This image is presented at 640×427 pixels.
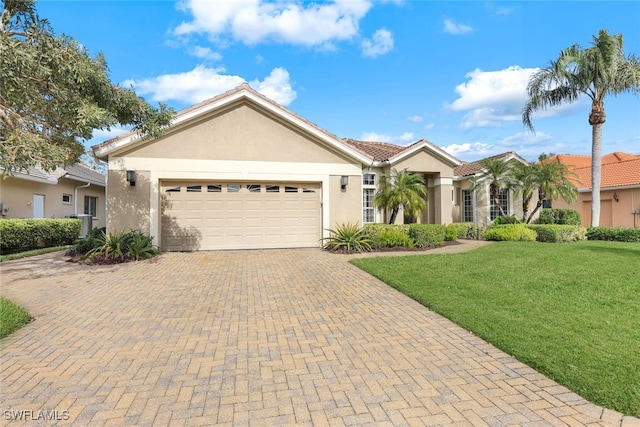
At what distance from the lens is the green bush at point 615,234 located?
14781 mm

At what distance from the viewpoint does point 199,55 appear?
488 inches

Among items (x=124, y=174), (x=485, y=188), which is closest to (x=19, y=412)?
(x=124, y=174)

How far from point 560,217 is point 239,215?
17.9m

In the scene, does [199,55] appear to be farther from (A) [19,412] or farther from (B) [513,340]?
(B) [513,340]

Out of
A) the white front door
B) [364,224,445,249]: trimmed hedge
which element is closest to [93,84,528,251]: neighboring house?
[364,224,445,249]: trimmed hedge

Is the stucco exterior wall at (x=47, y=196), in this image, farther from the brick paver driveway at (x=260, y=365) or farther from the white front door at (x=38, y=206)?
the brick paver driveway at (x=260, y=365)

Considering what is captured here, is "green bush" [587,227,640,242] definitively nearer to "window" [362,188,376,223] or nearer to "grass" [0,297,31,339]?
"window" [362,188,376,223]

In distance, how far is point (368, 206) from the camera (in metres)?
17.0

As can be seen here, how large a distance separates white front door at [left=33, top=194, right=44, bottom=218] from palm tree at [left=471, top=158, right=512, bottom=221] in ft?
71.7

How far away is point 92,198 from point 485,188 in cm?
2461

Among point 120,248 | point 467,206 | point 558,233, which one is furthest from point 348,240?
point 467,206

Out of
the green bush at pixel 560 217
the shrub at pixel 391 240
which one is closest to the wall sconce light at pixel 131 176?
the shrub at pixel 391 240

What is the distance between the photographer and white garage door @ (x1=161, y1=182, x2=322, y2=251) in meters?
11.9
